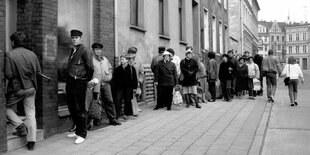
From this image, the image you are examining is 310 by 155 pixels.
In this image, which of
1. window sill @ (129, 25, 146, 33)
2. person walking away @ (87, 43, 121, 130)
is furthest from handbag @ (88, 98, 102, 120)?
window sill @ (129, 25, 146, 33)

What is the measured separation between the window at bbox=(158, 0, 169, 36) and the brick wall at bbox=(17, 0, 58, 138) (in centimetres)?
798

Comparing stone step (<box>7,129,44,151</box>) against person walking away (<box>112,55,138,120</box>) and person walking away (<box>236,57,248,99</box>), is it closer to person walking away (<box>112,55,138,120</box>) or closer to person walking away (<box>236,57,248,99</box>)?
person walking away (<box>112,55,138,120</box>)

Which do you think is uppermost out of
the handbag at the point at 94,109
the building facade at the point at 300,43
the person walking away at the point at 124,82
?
the building facade at the point at 300,43

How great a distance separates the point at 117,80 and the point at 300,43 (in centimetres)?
11477

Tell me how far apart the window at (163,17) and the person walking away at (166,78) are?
378cm

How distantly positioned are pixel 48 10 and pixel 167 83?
4.78 m

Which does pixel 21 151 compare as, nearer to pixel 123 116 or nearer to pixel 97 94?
pixel 97 94

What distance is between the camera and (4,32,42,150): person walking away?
610cm

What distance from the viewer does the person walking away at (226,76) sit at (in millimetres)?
14242

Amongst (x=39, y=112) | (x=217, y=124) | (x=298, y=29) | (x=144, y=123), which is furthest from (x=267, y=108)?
(x=298, y=29)

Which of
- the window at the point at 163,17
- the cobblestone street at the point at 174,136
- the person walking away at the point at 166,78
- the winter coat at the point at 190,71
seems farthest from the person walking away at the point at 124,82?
the window at the point at 163,17

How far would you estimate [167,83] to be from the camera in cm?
1127

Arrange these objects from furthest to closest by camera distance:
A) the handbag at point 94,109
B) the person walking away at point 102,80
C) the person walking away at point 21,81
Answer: the person walking away at point 102,80 < the handbag at point 94,109 < the person walking away at point 21,81

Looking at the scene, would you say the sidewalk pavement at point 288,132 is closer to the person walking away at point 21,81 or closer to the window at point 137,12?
the person walking away at point 21,81
